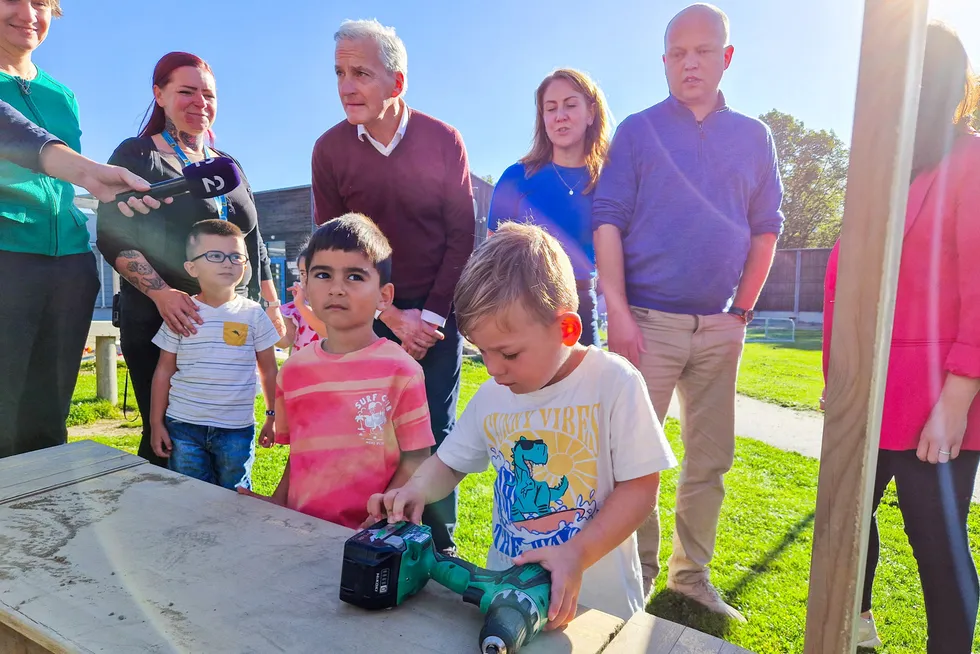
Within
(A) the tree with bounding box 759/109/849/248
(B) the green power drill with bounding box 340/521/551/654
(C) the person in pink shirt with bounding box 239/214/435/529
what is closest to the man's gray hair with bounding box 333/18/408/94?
(C) the person in pink shirt with bounding box 239/214/435/529

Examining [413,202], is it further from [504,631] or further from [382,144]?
[504,631]

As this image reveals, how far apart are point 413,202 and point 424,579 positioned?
174 cm

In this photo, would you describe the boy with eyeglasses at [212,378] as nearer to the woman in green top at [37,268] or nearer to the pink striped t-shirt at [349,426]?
the woman in green top at [37,268]

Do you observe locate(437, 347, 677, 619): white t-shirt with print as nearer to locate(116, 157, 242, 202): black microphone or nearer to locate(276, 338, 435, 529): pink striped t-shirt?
locate(276, 338, 435, 529): pink striped t-shirt

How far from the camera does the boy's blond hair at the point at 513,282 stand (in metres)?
1.32

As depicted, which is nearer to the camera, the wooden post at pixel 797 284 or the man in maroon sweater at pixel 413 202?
the man in maroon sweater at pixel 413 202

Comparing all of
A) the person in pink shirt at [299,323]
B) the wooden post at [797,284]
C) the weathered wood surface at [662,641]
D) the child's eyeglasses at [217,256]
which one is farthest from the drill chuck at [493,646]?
the wooden post at [797,284]

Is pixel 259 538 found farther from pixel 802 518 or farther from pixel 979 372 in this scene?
pixel 802 518

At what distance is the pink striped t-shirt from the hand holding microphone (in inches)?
29.1

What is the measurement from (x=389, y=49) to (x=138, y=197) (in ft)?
3.66

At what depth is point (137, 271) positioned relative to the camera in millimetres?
2479

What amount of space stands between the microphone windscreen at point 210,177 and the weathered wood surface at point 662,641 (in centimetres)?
196

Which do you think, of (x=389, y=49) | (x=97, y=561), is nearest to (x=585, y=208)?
(x=389, y=49)


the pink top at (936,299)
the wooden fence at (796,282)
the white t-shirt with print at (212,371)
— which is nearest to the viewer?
the pink top at (936,299)
